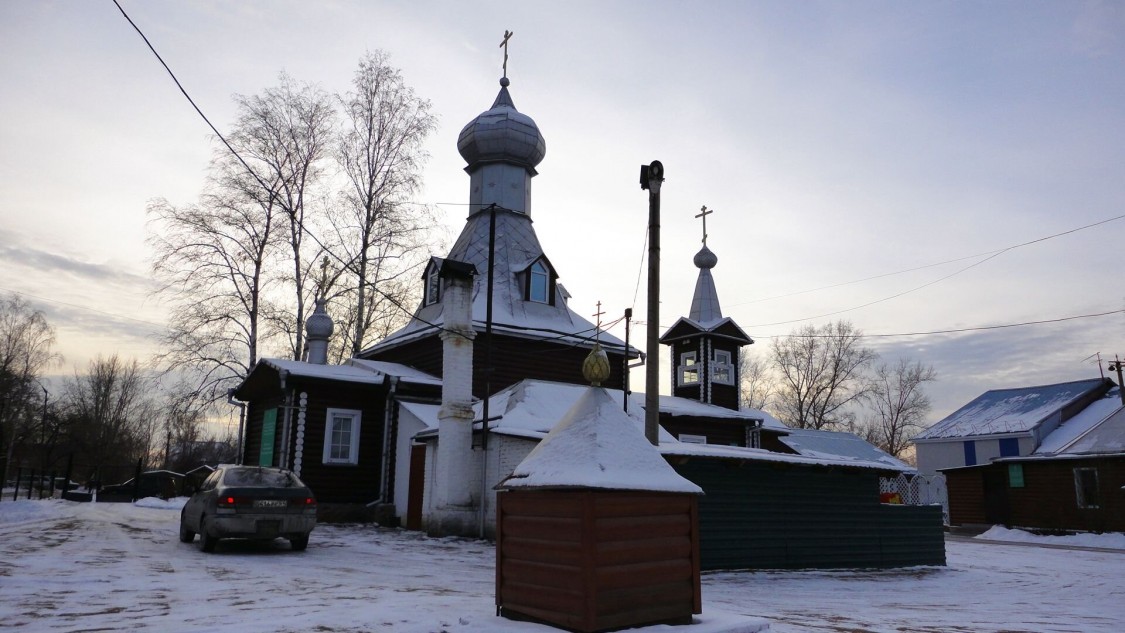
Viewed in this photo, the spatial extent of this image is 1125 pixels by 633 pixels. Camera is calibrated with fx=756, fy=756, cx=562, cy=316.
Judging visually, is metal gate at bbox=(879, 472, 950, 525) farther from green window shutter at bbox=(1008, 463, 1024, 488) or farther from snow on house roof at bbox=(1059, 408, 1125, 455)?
snow on house roof at bbox=(1059, 408, 1125, 455)

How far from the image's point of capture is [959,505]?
32312mm

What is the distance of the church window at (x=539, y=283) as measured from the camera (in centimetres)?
2566

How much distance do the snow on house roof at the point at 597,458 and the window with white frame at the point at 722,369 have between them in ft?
76.6

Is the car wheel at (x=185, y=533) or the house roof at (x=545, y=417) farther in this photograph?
the house roof at (x=545, y=417)

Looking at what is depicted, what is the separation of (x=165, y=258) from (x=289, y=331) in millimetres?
4822

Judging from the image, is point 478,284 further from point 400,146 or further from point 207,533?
point 207,533

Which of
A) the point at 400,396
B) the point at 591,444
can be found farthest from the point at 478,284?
the point at 591,444

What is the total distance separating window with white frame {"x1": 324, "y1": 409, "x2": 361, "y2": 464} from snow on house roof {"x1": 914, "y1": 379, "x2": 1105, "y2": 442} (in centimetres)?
2676

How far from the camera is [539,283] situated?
85.0 feet

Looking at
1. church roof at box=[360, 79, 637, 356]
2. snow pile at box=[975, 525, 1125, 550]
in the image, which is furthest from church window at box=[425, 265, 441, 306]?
A: snow pile at box=[975, 525, 1125, 550]

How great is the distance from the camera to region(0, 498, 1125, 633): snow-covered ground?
22.5 ft

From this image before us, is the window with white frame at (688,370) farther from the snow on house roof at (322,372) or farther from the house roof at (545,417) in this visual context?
the snow on house roof at (322,372)

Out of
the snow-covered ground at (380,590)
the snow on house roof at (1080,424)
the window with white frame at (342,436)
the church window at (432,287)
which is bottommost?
the snow-covered ground at (380,590)

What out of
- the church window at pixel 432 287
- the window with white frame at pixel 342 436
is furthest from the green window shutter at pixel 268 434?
the church window at pixel 432 287
